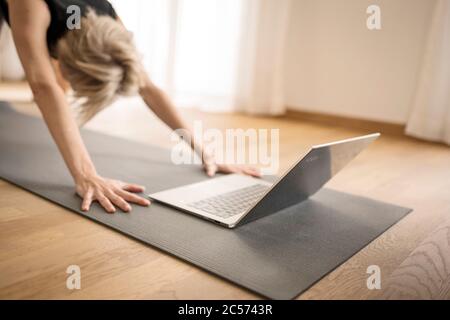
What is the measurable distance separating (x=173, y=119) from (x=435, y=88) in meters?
1.80

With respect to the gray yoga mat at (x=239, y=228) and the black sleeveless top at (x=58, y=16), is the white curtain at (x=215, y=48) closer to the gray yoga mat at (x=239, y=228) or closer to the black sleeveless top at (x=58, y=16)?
the gray yoga mat at (x=239, y=228)

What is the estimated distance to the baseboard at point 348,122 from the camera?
9.20 ft

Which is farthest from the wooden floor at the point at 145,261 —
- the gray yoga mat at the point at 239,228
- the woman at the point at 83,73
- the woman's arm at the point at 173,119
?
the woman's arm at the point at 173,119

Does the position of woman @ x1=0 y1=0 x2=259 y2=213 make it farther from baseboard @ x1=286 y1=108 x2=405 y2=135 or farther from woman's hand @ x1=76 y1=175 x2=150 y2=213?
baseboard @ x1=286 y1=108 x2=405 y2=135

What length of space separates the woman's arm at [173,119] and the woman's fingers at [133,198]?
0.37 meters

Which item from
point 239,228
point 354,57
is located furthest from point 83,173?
point 354,57

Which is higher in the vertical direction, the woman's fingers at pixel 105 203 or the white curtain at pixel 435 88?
the white curtain at pixel 435 88

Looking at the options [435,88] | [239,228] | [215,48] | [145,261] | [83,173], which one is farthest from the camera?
[215,48]

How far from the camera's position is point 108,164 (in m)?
1.50

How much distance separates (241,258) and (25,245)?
0.45 metres

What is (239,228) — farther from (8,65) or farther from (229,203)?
(8,65)

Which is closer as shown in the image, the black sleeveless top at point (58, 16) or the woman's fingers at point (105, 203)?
the woman's fingers at point (105, 203)

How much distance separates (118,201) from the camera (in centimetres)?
107

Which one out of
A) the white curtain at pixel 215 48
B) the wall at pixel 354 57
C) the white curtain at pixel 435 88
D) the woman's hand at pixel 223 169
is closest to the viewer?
the woman's hand at pixel 223 169
